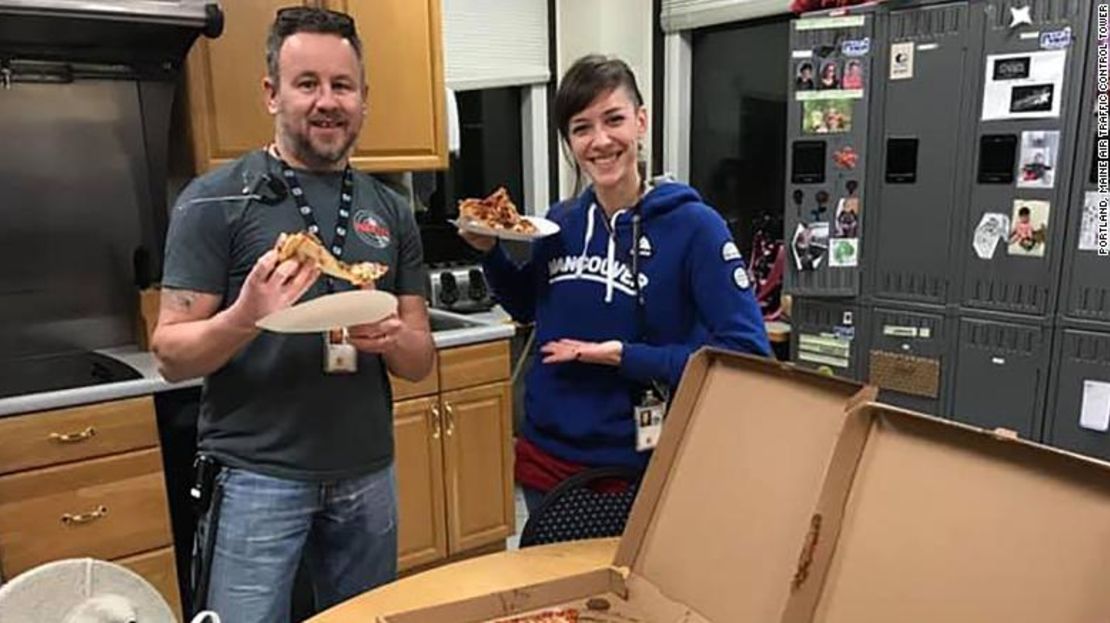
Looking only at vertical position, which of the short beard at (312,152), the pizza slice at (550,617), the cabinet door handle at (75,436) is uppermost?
the short beard at (312,152)

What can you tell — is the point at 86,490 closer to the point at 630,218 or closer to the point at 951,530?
the point at 630,218

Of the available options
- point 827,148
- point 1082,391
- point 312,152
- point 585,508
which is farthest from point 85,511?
point 1082,391

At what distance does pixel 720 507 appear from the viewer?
43.0 inches

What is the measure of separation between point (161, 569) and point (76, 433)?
1.52ft

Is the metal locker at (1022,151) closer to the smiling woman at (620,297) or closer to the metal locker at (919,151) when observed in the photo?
the metal locker at (919,151)

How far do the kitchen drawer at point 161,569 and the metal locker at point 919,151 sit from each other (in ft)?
7.79

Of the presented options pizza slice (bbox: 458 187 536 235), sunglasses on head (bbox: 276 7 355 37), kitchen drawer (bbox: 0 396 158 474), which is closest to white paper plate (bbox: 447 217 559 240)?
pizza slice (bbox: 458 187 536 235)

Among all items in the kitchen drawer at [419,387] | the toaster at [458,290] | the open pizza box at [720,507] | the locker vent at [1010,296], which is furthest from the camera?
the toaster at [458,290]

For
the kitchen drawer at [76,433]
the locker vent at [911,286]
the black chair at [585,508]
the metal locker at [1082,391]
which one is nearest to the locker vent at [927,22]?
the locker vent at [911,286]

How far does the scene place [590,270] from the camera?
158cm

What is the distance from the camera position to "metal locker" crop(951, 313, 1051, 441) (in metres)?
2.52

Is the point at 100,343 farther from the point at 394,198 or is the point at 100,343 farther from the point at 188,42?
the point at 394,198

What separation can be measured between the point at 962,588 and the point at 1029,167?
80.1 inches

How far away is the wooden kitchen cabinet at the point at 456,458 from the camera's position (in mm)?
2758
